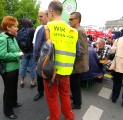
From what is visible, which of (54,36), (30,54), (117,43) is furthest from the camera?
(30,54)

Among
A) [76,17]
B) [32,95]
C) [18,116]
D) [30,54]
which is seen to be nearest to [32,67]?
[30,54]

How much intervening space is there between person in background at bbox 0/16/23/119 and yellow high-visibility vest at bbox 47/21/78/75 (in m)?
0.75

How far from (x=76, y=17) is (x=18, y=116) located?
2007 millimetres

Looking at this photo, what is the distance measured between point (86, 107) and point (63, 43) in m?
1.74

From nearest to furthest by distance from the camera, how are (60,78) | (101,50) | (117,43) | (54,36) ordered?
(54,36), (60,78), (117,43), (101,50)

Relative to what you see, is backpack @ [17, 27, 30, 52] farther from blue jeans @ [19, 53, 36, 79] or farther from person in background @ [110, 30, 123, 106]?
person in background @ [110, 30, 123, 106]

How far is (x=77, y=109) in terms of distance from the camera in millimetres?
3775

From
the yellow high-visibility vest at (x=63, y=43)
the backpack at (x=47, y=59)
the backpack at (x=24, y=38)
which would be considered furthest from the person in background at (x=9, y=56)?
the backpack at (x=24, y=38)

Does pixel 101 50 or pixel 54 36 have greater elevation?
pixel 54 36

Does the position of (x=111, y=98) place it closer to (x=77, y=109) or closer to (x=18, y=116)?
(x=77, y=109)

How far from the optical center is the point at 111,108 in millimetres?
3980

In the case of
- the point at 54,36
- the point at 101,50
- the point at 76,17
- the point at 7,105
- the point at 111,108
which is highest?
the point at 76,17

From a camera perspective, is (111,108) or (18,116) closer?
(18,116)

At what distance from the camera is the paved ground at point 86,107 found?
3.51 meters
